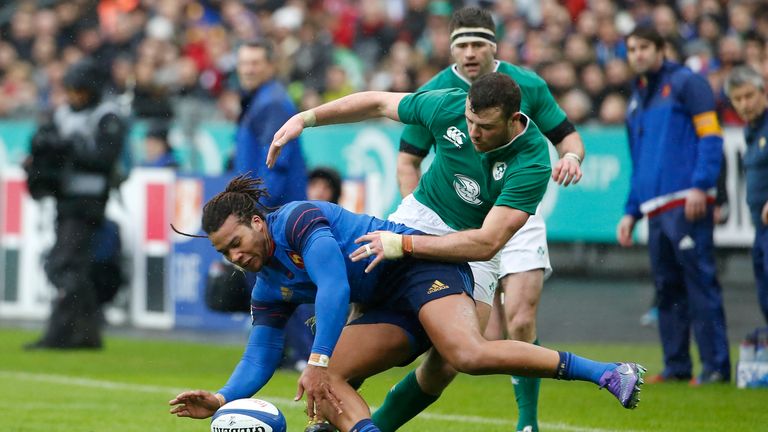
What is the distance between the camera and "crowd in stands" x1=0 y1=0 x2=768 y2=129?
57.6 feet

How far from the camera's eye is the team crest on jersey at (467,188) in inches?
261

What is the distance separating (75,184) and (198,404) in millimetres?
7218

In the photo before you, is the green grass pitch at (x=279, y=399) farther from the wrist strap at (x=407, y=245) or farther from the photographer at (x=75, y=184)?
the wrist strap at (x=407, y=245)

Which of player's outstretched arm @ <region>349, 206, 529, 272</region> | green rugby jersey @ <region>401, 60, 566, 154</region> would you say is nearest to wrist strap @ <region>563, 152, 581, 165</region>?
green rugby jersey @ <region>401, 60, 566, 154</region>

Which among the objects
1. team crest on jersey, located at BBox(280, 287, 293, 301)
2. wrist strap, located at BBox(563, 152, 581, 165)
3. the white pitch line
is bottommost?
the white pitch line

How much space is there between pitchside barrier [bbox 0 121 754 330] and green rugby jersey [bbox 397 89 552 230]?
726 cm

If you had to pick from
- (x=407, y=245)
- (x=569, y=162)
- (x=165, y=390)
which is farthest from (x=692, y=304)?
(x=407, y=245)

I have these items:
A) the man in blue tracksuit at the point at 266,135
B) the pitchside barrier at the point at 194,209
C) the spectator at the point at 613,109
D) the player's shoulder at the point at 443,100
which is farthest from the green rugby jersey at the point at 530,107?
the spectator at the point at 613,109

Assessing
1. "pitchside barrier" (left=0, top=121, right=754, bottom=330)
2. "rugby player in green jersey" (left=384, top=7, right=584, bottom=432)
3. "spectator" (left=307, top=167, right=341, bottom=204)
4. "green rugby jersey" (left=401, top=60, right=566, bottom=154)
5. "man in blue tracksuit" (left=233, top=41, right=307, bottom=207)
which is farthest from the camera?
"pitchside barrier" (left=0, top=121, right=754, bottom=330)

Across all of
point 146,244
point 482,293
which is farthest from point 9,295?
point 482,293

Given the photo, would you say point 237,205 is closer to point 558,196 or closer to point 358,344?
point 358,344

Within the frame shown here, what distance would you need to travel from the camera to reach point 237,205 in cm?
598

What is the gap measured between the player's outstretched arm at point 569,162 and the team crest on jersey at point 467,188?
62cm

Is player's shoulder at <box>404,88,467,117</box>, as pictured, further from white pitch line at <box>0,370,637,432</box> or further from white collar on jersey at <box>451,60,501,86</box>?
white pitch line at <box>0,370,637,432</box>
